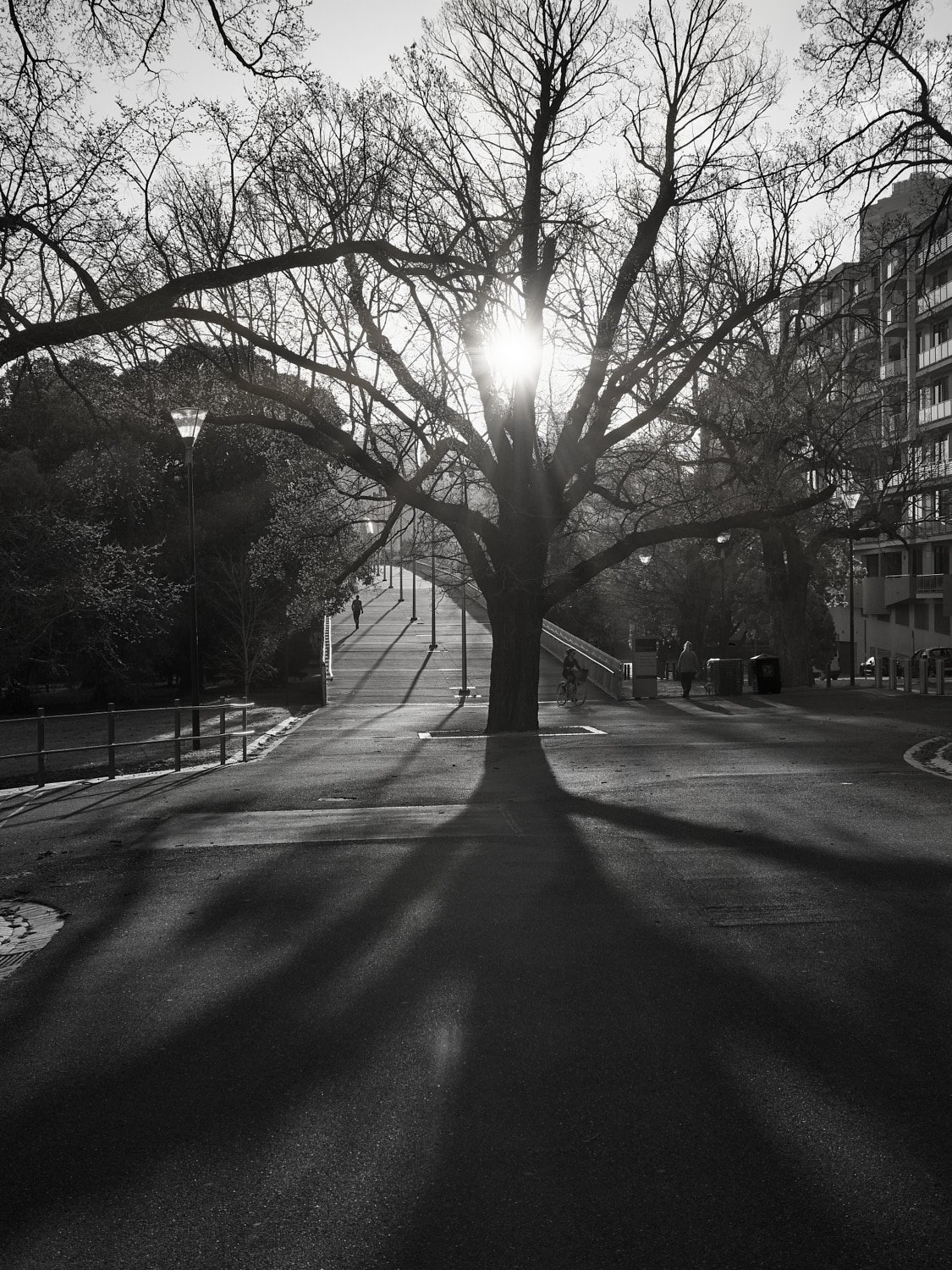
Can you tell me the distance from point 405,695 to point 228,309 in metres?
22.9

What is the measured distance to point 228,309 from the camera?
16234 millimetres

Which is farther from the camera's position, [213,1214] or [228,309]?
[228,309]

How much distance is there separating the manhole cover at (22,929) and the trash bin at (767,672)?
29.0 metres

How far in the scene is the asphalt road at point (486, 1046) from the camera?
3447mm

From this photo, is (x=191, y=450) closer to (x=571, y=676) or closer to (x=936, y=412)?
(x=571, y=676)

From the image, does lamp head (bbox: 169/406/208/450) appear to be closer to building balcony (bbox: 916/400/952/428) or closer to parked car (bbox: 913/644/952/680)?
parked car (bbox: 913/644/952/680)

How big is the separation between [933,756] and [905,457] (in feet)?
64.3

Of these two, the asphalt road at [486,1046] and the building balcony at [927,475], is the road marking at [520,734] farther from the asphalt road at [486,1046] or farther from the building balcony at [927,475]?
the building balcony at [927,475]

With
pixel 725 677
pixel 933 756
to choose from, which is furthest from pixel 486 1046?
pixel 725 677

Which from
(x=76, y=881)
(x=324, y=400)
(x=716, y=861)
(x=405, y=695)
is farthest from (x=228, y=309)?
(x=405, y=695)

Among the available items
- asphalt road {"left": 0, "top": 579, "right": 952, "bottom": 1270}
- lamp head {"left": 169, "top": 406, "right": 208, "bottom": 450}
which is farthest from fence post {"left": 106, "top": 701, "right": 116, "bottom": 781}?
lamp head {"left": 169, "top": 406, "right": 208, "bottom": 450}

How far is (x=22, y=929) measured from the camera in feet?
23.4

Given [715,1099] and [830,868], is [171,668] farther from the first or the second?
[715,1099]

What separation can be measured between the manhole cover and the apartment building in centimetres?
1322
